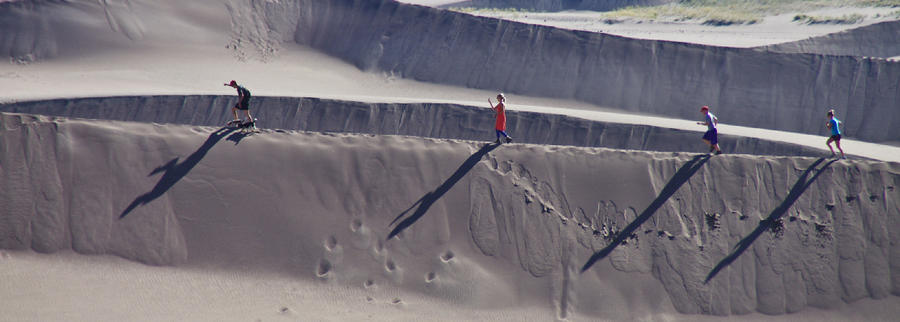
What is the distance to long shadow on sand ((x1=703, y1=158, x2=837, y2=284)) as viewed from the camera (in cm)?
964

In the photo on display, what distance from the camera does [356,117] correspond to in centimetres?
1647

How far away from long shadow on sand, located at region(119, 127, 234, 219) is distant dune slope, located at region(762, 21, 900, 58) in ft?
70.0

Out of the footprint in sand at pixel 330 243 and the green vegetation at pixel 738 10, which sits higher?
the green vegetation at pixel 738 10

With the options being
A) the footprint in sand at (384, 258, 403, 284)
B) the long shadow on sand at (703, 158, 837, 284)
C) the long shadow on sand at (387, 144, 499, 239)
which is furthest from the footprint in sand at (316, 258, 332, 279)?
the long shadow on sand at (703, 158, 837, 284)

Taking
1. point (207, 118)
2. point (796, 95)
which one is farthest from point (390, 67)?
point (796, 95)

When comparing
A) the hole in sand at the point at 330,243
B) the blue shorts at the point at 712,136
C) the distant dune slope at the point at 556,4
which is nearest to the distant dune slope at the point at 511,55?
the blue shorts at the point at 712,136

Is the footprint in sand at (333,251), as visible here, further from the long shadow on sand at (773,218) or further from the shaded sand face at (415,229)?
the long shadow on sand at (773,218)

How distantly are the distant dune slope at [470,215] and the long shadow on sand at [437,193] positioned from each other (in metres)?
0.02

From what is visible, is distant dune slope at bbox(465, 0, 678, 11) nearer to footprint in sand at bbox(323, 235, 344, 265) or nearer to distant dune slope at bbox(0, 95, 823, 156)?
distant dune slope at bbox(0, 95, 823, 156)

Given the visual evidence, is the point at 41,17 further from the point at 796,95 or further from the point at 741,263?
the point at 796,95

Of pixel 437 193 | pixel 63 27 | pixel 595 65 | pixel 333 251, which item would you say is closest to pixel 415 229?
pixel 437 193

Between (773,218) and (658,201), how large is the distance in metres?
1.75

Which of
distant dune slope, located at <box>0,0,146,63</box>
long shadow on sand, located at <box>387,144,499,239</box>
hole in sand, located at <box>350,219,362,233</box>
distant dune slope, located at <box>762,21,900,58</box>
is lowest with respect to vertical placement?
hole in sand, located at <box>350,219,362,233</box>

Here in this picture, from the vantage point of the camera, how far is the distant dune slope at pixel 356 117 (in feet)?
52.5
